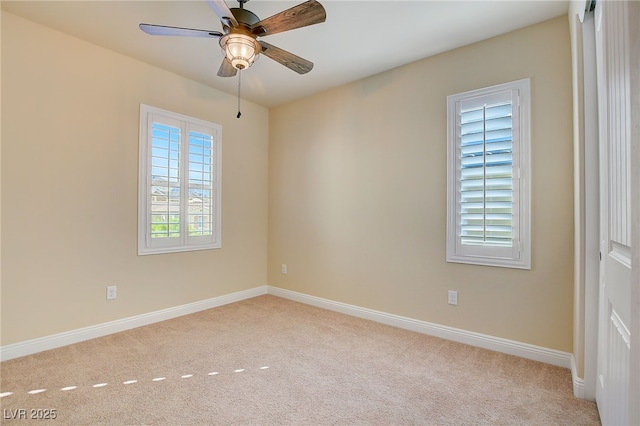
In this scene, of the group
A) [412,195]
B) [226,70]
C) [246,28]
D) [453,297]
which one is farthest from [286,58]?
[453,297]

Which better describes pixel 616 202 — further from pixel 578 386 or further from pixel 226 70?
pixel 226 70

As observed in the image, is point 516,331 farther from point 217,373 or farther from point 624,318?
point 217,373

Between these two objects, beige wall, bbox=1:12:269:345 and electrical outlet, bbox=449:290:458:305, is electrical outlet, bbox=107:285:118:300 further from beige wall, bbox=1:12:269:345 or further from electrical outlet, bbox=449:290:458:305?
electrical outlet, bbox=449:290:458:305

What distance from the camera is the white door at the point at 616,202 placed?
0.92 meters

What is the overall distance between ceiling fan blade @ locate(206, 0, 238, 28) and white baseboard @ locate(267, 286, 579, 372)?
2.91 m

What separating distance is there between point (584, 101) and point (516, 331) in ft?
5.81

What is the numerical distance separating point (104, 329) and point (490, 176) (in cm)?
377

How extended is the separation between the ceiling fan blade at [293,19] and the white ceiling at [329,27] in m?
0.47

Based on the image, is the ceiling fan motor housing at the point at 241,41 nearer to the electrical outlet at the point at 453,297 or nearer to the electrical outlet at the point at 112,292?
the electrical outlet at the point at 112,292

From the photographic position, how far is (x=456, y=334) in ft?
9.11

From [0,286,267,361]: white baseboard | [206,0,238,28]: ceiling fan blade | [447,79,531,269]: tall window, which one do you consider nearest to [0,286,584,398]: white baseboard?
[0,286,267,361]: white baseboard

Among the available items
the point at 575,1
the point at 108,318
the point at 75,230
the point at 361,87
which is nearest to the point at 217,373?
the point at 108,318

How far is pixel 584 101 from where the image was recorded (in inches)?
73.1

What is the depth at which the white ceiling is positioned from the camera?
7.38 feet
